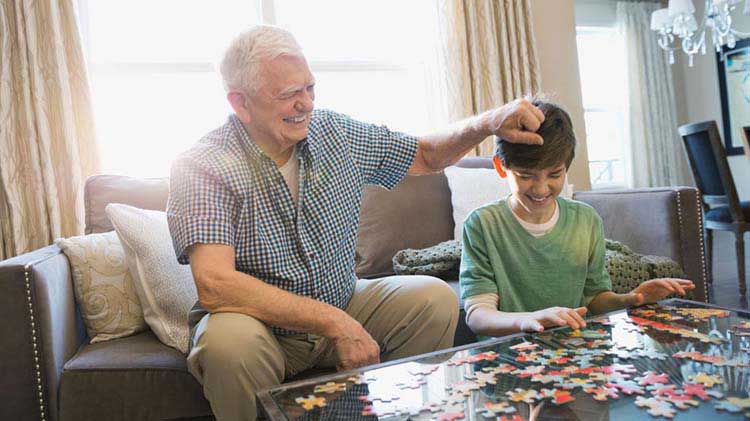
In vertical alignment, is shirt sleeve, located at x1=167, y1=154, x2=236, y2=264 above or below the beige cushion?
above

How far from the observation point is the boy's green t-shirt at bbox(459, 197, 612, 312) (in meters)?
1.60

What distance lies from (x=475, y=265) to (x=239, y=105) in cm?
74

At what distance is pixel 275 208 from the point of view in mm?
1562

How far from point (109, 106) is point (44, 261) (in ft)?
5.68

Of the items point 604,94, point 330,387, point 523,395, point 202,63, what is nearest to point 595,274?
point 523,395

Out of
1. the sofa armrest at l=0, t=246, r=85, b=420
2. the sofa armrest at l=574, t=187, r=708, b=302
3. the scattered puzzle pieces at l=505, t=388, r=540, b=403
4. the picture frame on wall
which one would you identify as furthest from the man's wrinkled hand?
the picture frame on wall

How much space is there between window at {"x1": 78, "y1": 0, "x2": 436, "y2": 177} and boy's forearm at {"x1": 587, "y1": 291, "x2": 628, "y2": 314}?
2206 mm

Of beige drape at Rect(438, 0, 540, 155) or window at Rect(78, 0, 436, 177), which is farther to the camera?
beige drape at Rect(438, 0, 540, 155)

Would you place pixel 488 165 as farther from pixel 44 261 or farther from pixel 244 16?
pixel 44 261

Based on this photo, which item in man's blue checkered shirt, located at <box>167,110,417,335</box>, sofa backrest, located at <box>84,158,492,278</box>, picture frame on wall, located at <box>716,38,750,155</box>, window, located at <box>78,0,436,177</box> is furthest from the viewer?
picture frame on wall, located at <box>716,38,750,155</box>

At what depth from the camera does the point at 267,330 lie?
145cm

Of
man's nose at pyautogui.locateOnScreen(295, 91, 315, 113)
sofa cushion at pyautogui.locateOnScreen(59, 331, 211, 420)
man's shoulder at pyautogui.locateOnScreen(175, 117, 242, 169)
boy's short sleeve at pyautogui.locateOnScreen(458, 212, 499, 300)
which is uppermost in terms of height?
man's nose at pyautogui.locateOnScreen(295, 91, 315, 113)

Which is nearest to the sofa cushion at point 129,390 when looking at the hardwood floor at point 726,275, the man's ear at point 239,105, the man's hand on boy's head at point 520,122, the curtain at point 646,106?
the man's ear at point 239,105

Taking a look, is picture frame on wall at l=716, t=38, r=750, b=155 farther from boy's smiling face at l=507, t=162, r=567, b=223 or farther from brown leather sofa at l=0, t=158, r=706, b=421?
boy's smiling face at l=507, t=162, r=567, b=223
